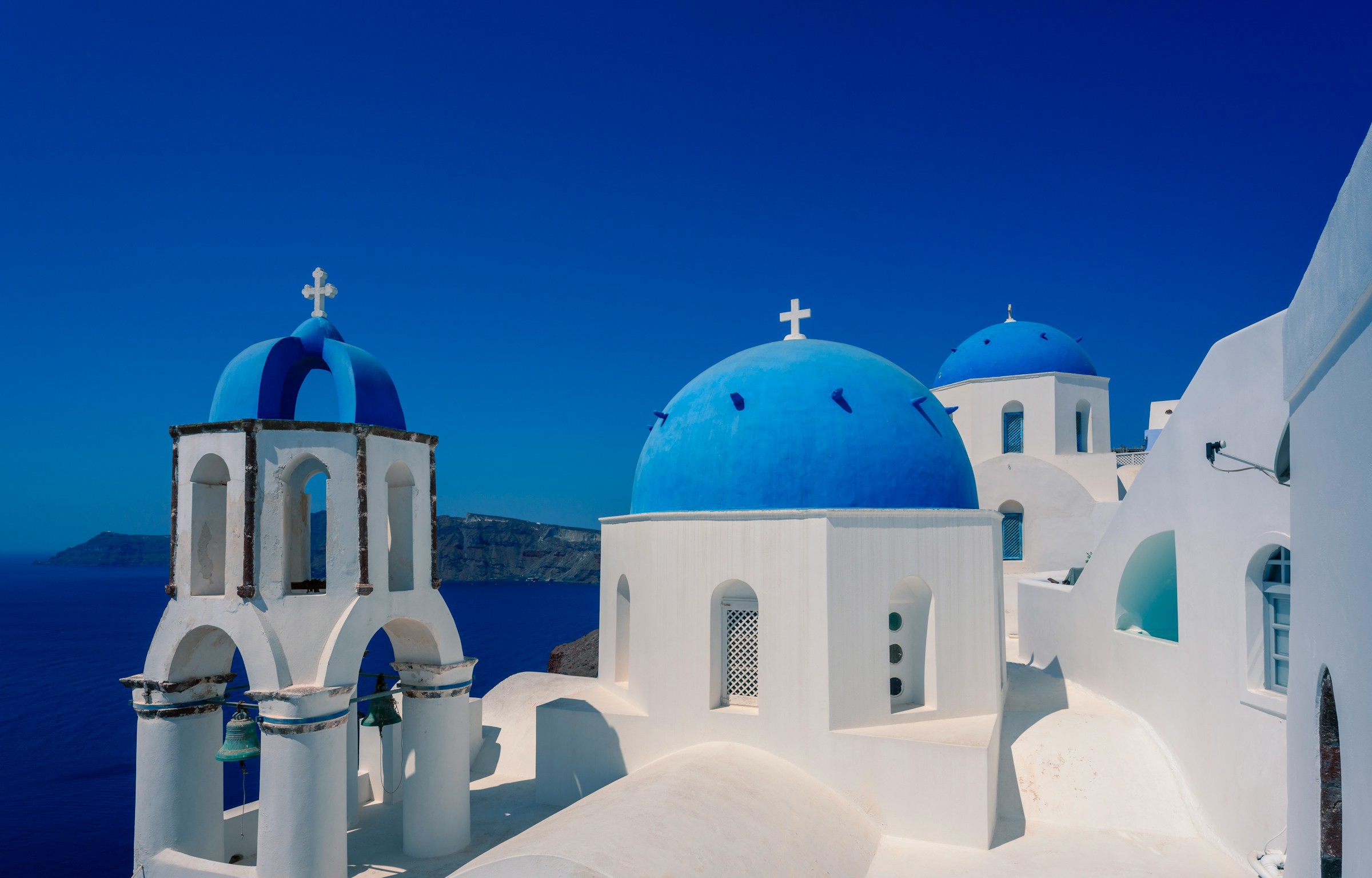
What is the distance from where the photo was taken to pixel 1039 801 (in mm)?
11445

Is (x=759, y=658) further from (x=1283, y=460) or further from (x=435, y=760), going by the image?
(x=1283, y=460)

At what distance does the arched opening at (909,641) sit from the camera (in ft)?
39.3

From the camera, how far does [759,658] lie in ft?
37.6

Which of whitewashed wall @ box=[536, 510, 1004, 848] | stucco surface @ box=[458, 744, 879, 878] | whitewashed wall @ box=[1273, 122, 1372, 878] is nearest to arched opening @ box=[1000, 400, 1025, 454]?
whitewashed wall @ box=[536, 510, 1004, 848]

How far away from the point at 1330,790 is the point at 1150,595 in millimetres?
9933

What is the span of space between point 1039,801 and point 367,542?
30.9 ft

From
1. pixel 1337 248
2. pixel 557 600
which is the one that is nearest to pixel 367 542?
pixel 1337 248

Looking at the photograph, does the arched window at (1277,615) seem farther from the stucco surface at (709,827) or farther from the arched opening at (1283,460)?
the stucco surface at (709,827)

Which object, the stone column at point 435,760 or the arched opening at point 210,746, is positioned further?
the stone column at point 435,760

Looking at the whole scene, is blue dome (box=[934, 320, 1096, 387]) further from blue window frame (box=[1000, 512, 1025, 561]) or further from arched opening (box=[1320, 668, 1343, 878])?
arched opening (box=[1320, 668, 1343, 878])

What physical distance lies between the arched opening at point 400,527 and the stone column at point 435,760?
→ 111cm

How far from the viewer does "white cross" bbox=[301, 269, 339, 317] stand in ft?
36.3

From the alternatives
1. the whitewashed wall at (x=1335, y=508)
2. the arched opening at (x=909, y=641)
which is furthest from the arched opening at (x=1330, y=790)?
the arched opening at (x=909, y=641)

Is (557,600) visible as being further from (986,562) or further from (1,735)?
(986,562)
